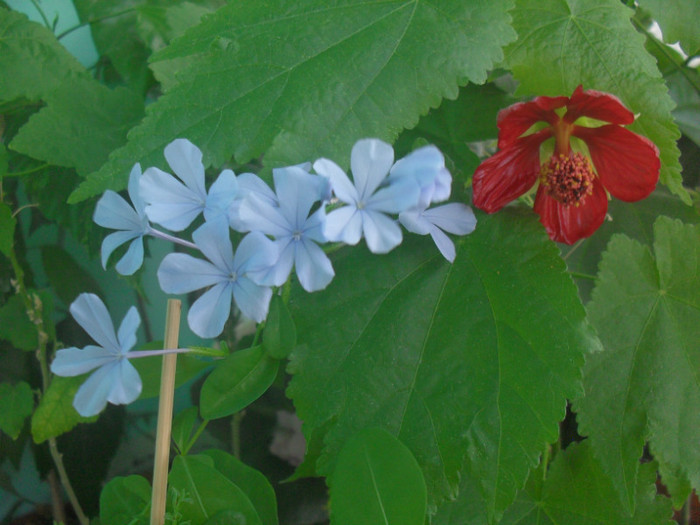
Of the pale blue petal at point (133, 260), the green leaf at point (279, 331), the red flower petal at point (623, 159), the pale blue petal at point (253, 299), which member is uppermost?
the pale blue petal at point (133, 260)

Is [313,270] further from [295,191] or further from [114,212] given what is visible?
[114,212]

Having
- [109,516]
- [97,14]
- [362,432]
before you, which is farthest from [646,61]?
[97,14]

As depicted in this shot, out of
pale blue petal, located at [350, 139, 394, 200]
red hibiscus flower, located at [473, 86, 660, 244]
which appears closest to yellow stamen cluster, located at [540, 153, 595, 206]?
red hibiscus flower, located at [473, 86, 660, 244]

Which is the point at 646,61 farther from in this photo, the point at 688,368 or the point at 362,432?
the point at 362,432

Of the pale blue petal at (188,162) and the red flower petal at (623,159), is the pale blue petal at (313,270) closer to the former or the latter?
the pale blue petal at (188,162)

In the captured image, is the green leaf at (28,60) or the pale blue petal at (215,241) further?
the green leaf at (28,60)

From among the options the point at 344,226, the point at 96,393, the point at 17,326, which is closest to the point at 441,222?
the point at 344,226

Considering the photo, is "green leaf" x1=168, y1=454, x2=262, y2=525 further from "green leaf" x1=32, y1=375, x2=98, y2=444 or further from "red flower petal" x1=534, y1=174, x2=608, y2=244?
"red flower petal" x1=534, y1=174, x2=608, y2=244

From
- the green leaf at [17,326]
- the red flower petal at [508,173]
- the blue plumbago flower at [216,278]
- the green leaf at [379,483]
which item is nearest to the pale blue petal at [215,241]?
the blue plumbago flower at [216,278]
